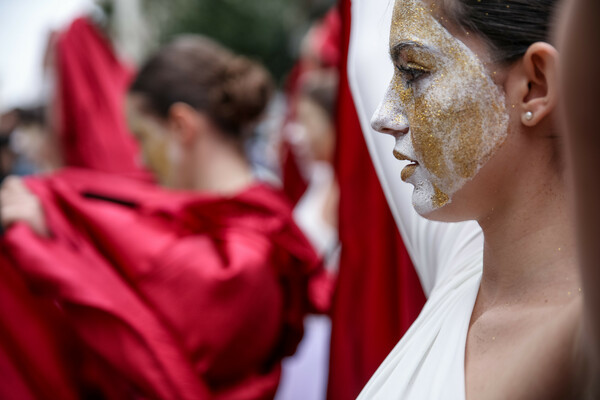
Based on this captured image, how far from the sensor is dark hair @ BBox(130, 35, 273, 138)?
81.9 inches

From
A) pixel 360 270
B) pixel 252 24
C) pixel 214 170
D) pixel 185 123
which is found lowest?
pixel 252 24

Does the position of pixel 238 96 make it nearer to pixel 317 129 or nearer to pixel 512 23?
pixel 317 129

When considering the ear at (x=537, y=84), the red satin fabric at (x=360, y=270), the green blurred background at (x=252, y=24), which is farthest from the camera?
the green blurred background at (x=252, y=24)

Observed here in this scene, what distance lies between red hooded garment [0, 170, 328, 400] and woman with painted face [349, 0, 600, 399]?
0.92 meters

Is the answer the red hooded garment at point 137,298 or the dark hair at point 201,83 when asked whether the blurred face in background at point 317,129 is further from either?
the red hooded garment at point 137,298

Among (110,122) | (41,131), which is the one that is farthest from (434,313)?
(41,131)

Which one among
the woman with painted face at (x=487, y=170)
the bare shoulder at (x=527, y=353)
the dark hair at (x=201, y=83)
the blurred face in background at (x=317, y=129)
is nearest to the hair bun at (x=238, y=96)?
the dark hair at (x=201, y=83)

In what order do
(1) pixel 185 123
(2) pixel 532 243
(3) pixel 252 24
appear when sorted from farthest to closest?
(3) pixel 252 24 < (1) pixel 185 123 < (2) pixel 532 243

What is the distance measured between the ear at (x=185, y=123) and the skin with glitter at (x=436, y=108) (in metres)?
1.27

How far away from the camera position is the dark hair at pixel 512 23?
0.76 m

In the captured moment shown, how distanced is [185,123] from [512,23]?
141 centimetres

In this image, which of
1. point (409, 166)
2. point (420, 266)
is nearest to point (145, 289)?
point (420, 266)

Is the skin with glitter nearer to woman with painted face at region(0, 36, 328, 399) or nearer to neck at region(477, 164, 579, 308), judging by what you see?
neck at region(477, 164, 579, 308)

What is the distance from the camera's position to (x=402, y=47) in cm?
84
